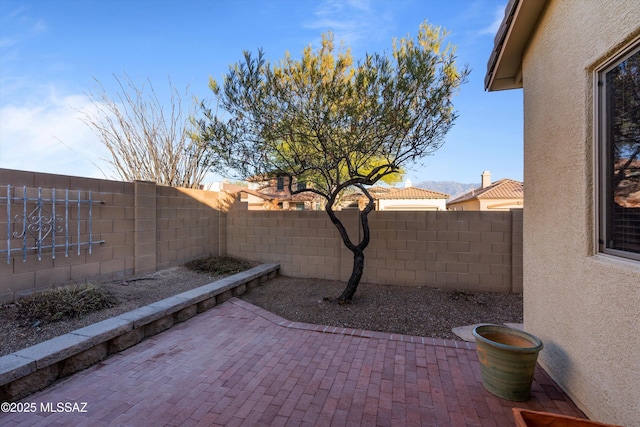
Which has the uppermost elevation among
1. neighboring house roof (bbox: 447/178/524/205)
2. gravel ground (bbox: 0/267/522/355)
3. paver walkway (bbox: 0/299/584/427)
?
neighboring house roof (bbox: 447/178/524/205)

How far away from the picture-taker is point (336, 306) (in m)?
5.19

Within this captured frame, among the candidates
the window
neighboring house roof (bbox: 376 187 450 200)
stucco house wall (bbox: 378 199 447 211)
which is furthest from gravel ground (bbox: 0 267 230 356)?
neighboring house roof (bbox: 376 187 450 200)

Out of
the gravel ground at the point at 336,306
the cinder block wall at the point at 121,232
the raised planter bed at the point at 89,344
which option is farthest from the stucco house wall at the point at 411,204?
the raised planter bed at the point at 89,344

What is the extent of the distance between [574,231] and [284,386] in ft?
9.28

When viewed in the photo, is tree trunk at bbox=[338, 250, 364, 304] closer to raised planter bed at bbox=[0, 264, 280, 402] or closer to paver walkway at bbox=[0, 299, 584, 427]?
paver walkway at bbox=[0, 299, 584, 427]

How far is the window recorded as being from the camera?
1912 millimetres

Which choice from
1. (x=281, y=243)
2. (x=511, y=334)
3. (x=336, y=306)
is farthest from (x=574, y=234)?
(x=281, y=243)

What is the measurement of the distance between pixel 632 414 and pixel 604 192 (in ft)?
4.62

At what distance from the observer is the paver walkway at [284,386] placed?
2.39 m

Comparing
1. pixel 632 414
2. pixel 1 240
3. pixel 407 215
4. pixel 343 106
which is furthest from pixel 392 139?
pixel 1 240

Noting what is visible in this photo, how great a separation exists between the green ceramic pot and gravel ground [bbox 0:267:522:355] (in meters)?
1.35

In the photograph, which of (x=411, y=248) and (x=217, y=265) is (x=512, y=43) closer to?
(x=411, y=248)

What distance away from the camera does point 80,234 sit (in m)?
4.97

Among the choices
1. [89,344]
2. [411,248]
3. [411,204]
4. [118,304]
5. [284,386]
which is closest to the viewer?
[284,386]
